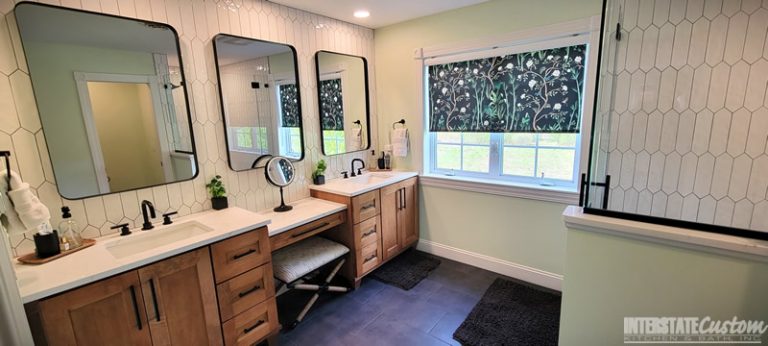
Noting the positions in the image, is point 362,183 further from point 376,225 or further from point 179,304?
point 179,304

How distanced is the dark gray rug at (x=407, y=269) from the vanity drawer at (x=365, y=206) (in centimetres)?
59

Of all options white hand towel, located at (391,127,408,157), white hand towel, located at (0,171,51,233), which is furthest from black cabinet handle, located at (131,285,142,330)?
white hand towel, located at (391,127,408,157)

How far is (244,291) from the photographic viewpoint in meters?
1.82

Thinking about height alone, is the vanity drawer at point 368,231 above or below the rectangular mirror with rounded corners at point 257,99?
below

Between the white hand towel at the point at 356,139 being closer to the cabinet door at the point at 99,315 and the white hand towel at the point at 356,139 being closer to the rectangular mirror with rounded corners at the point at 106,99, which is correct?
the rectangular mirror with rounded corners at the point at 106,99

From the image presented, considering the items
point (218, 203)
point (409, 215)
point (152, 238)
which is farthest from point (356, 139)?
point (152, 238)

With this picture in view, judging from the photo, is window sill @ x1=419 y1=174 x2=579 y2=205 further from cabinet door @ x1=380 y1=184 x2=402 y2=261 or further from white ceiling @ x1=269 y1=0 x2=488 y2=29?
white ceiling @ x1=269 y1=0 x2=488 y2=29

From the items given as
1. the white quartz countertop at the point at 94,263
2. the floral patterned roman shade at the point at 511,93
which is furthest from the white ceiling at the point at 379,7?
the white quartz countertop at the point at 94,263

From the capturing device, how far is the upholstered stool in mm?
2100

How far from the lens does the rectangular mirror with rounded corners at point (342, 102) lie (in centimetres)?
281

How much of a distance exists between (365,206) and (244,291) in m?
1.08

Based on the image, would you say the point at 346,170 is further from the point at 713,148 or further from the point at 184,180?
the point at 713,148

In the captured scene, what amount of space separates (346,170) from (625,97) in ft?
7.42

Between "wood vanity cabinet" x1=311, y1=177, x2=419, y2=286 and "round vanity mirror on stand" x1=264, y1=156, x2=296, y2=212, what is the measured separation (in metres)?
0.32
